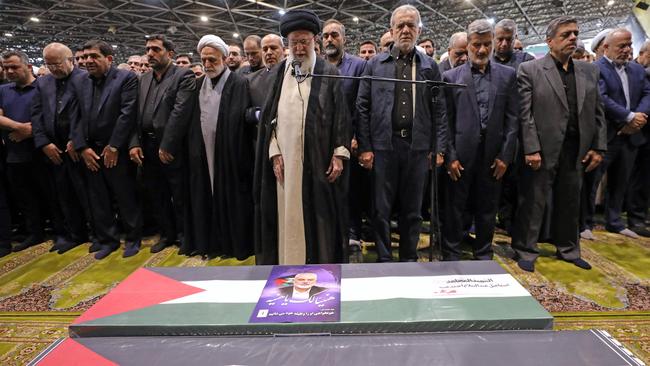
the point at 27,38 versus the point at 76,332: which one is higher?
the point at 27,38

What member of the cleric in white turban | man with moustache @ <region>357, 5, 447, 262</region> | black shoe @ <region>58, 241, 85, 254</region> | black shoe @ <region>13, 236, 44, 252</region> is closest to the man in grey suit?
man with moustache @ <region>357, 5, 447, 262</region>

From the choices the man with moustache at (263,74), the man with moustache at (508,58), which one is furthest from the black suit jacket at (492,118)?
the man with moustache at (263,74)

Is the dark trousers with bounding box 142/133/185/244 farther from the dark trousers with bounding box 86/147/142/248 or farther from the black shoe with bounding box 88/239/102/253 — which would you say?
the black shoe with bounding box 88/239/102/253

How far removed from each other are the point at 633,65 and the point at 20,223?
689cm

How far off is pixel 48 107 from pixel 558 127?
4.43 m

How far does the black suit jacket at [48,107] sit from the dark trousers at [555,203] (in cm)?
404

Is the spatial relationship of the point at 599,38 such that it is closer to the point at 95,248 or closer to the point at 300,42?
the point at 300,42

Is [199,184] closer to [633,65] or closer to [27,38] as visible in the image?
[633,65]

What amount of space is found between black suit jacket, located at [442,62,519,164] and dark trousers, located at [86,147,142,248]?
2.95 meters

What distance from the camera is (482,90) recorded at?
2.77 m

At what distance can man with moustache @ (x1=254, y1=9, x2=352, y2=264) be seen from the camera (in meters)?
2.36

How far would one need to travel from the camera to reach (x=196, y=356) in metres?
0.94

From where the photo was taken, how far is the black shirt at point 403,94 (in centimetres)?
263

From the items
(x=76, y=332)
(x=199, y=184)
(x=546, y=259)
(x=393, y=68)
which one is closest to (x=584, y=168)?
(x=546, y=259)
